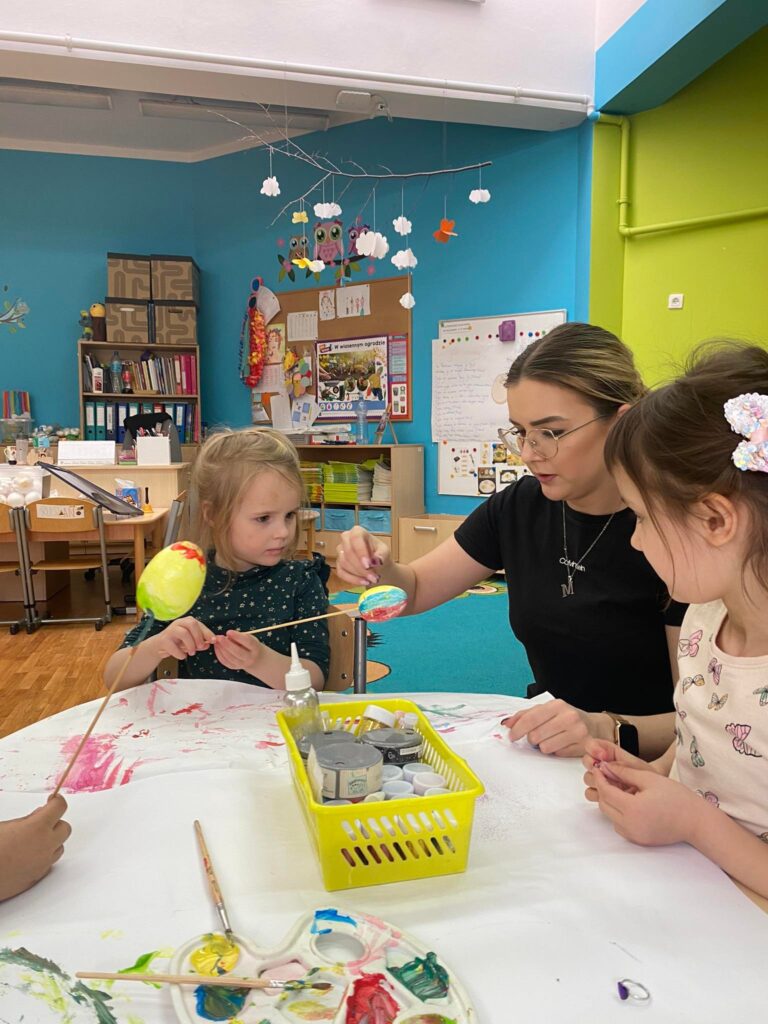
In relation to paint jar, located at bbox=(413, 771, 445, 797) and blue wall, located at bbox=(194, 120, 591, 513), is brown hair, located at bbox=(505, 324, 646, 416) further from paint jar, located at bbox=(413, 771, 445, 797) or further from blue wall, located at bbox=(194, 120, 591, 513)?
blue wall, located at bbox=(194, 120, 591, 513)

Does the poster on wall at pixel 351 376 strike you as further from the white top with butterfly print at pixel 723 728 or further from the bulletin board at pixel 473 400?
the white top with butterfly print at pixel 723 728

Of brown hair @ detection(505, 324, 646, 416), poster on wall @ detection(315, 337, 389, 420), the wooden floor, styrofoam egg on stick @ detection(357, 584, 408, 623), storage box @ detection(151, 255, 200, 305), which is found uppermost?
storage box @ detection(151, 255, 200, 305)

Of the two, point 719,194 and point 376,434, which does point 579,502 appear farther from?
point 376,434

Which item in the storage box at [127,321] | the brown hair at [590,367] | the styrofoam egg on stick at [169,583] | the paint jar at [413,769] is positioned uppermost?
the storage box at [127,321]

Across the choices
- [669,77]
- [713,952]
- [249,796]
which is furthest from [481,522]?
[669,77]

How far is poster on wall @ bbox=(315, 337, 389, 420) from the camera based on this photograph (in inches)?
250

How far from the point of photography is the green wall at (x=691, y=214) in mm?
4500

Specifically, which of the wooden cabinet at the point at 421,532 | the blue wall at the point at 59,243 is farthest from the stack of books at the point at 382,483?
the blue wall at the point at 59,243

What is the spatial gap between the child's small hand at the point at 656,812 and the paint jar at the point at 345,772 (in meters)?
0.29

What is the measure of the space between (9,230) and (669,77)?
18.4ft

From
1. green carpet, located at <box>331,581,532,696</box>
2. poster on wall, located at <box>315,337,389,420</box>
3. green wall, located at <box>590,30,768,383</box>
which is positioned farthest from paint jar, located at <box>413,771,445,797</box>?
poster on wall, located at <box>315,337,389,420</box>

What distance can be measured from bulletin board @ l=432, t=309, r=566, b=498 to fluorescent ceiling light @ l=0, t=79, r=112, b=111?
331 centimetres

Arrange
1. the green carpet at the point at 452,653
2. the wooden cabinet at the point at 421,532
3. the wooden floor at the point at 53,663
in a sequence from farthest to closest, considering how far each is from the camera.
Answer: the wooden cabinet at the point at 421,532 < the green carpet at the point at 452,653 < the wooden floor at the point at 53,663

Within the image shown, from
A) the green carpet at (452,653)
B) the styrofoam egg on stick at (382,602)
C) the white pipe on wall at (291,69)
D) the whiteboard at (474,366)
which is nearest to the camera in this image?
the styrofoam egg on stick at (382,602)
